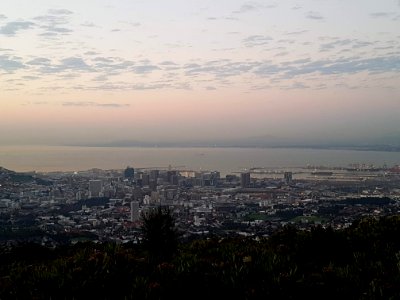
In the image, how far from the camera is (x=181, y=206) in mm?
34906

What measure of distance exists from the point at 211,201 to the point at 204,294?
34.5 meters

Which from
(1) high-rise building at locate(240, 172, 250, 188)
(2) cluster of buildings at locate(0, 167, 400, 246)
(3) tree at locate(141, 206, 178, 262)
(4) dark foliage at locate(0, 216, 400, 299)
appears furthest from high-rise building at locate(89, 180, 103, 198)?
(4) dark foliage at locate(0, 216, 400, 299)

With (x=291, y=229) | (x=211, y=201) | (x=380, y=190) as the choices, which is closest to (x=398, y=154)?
(x=380, y=190)

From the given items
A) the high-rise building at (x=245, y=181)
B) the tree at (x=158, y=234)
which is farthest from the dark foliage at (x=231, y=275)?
the high-rise building at (x=245, y=181)

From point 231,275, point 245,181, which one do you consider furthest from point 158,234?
point 245,181

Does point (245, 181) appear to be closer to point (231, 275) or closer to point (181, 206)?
point (181, 206)

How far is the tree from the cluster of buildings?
7018 mm

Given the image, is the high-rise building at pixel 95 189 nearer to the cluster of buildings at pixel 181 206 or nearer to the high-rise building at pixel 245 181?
the cluster of buildings at pixel 181 206

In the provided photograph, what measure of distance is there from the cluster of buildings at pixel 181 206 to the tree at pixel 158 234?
7018mm

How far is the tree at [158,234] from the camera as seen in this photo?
285 inches

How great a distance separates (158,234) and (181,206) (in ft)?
91.2

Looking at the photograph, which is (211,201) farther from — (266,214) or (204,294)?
(204,294)

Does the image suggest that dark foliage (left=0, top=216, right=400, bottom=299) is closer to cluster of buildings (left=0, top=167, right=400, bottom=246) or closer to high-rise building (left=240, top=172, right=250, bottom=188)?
cluster of buildings (left=0, top=167, right=400, bottom=246)

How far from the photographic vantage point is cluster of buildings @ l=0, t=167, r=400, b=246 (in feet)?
77.4
